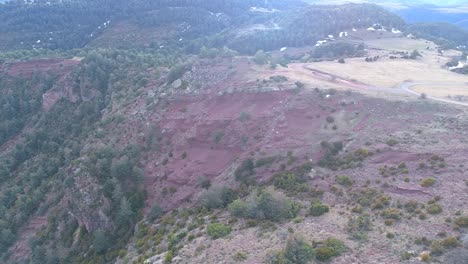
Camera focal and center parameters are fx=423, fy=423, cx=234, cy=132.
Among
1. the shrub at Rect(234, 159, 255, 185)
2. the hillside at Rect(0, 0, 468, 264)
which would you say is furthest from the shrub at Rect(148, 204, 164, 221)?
the shrub at Rect(234, 159, 255, 185)

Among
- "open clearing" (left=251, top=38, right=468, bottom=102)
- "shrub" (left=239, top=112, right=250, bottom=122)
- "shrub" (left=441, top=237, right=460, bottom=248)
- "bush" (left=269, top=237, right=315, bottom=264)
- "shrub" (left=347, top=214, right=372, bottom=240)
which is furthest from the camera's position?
"open clearing" (left=251, top=38, right=468, bottom=102)

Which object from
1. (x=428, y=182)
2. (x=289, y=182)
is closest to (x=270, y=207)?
(x=289, y=182)

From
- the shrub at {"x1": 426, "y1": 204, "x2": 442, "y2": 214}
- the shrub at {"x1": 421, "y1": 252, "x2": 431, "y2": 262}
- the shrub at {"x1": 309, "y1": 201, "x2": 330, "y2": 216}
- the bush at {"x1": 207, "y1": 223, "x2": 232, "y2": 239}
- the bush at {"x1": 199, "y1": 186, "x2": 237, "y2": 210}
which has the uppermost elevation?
the shrub at {"x1": 421, "y1": 252, "x2": 431, "y2": 262}

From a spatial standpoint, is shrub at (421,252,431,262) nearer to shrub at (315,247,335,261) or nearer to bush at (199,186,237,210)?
shrub at (315,247,335,261)

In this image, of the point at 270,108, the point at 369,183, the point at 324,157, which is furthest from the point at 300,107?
the point at 369,183

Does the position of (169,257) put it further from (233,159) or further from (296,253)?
(233,159)

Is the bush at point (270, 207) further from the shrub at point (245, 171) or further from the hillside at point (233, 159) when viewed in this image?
the shrub at point (245, 171)

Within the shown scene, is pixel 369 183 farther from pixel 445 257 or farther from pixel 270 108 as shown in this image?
pixel 270 108

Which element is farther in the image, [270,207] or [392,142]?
[392,142]
